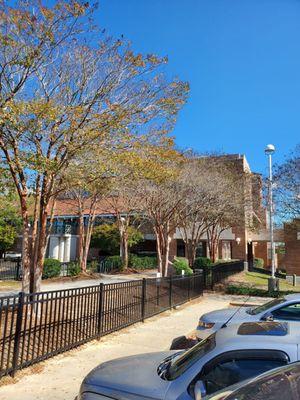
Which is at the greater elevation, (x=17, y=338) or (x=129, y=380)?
(x=129, y=380)

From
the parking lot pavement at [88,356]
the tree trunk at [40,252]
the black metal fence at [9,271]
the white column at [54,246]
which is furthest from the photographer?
the white column at [54,246]

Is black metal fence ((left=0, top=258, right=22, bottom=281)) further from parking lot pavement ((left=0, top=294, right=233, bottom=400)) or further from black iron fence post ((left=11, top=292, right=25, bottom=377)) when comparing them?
black iron fence post ((left=11, top=292, right=25, bottom=377))

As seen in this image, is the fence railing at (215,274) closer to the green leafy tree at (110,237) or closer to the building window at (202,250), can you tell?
the green leafy tree at (110,237)

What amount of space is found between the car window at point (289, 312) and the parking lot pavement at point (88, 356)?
8.36 ft

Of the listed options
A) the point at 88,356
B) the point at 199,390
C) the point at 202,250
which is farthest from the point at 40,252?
the point at 202,250

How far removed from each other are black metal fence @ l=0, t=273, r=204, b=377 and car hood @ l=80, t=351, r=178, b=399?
2.86 metres

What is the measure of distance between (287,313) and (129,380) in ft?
19.6

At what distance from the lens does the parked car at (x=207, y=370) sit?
3271mm

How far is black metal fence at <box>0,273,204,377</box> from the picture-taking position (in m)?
6.67

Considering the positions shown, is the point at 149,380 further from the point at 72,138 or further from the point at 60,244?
the point at 60,244

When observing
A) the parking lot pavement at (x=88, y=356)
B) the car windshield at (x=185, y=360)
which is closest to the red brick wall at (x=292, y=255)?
the parking lot pavement at (x=88, y=356)

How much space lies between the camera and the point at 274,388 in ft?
6.50

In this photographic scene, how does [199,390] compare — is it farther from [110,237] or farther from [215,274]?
[110,237]

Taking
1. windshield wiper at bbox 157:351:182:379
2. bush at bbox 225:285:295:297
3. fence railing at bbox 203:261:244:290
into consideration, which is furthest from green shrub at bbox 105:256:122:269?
windshield wiper at bbox 157:351:182:379
